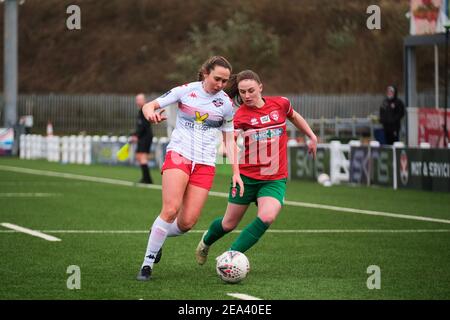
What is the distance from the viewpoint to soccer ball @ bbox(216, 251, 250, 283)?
35.8 ft

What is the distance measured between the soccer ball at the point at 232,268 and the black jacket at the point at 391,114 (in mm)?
20859

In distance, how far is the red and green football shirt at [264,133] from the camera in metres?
11.8

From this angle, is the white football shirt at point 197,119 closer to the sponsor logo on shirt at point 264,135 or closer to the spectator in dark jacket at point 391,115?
the sponsor logo on shirt at point 264,135

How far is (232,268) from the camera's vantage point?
10922mm

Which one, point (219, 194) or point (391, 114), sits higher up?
point (391, 114)

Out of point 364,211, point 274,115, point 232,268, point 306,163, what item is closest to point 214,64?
point 274,115

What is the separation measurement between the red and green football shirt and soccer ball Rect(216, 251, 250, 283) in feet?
3.52

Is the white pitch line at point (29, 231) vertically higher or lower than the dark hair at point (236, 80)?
lower

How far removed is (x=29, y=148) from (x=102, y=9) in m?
38.5

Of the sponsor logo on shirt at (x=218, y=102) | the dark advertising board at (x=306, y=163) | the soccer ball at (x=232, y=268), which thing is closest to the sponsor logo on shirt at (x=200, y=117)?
the sponsor logo on shirt at (x=218, y=102)

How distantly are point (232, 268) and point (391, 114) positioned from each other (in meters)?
21.2

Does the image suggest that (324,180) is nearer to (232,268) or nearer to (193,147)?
(193,147)

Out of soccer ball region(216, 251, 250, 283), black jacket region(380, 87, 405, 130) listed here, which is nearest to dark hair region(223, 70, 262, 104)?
soccer ball region(216, 251, 250, 283)
